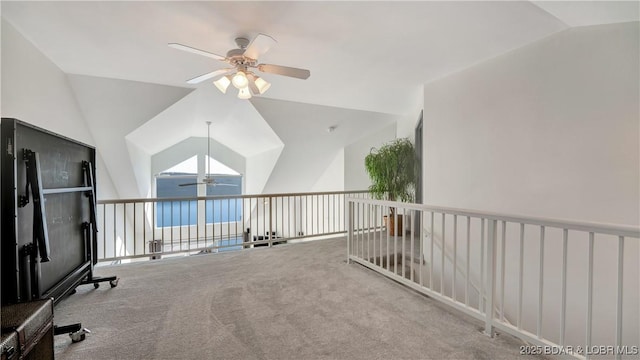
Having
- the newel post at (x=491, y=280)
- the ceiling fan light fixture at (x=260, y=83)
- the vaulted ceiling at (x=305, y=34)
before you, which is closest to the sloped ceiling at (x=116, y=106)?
the vaulted ceiling at (x=305, y=34)

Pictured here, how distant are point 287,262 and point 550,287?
2766 millimetres

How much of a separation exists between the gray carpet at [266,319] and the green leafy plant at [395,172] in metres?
2.20

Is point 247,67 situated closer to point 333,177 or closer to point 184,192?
point 333,177

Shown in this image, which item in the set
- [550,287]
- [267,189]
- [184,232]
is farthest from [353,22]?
[184,232]

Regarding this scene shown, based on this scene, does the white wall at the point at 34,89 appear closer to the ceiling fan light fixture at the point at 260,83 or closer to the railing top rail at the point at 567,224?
the ceiling fan light fixture at the point at 260,83

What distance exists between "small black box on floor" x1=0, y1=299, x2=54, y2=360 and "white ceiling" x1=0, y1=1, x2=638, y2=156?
2084 millimetres

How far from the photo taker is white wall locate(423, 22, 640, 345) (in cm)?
205

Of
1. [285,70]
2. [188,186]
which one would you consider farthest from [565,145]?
[188,186]

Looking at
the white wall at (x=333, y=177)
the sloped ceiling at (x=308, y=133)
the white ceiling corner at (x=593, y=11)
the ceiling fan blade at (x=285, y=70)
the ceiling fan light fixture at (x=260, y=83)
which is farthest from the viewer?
the white wall at (x=333, y=177)

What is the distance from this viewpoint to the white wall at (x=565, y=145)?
2.05m

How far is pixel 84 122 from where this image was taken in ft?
13.5

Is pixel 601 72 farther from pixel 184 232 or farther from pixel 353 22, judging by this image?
pixel 184 232

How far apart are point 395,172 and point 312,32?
3320 mm

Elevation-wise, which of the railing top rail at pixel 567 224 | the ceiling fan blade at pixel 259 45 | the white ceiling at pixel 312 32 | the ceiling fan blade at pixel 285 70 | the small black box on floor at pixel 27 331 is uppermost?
the white ceiling at pixel 312 32
